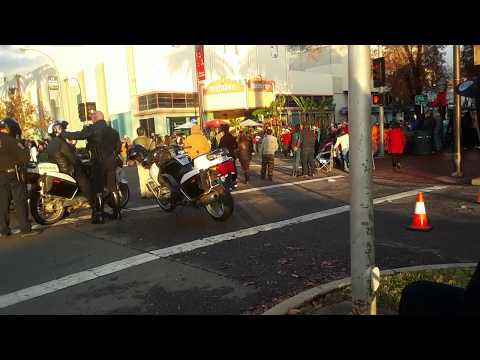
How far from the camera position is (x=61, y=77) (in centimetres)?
4219

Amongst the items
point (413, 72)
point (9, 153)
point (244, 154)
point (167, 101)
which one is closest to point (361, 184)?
point (9, 153)

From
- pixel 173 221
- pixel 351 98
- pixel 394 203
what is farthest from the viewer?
pixel 394 203

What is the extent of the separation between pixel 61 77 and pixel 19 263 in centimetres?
4030

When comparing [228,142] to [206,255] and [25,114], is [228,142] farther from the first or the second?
[25,114]

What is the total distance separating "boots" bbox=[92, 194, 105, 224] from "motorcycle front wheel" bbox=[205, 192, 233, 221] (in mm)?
2085

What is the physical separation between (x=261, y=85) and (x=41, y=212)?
29.2 m

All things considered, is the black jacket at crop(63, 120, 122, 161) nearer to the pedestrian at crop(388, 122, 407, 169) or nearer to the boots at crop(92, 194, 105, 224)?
the boots at crop(92, 194, 105, 224)

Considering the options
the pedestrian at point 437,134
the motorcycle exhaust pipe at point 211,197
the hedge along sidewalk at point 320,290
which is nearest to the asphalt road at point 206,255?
the hedge along sidewalk at point 320,290

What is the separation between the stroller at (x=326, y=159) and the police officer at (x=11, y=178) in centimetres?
960

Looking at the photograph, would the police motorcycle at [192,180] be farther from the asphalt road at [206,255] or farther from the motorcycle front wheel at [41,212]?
the motorcycle front wheel at [41,212]

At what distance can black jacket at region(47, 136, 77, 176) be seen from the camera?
823 cm

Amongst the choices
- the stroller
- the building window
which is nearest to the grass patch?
the stroller
